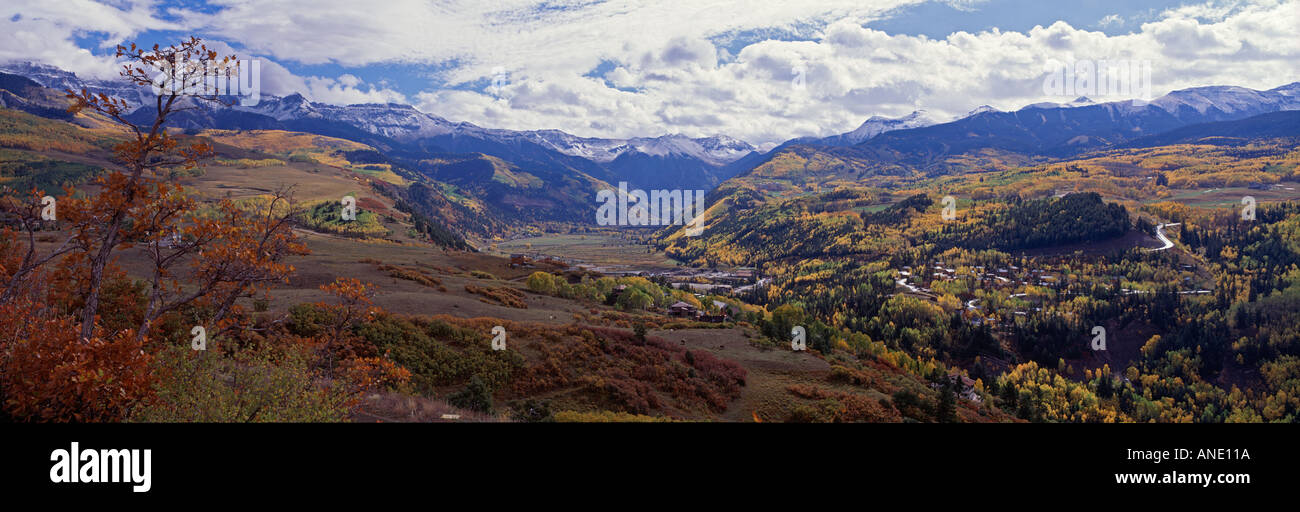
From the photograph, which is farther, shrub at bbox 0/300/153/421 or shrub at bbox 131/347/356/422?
shrub at bbox 131/347/356/422

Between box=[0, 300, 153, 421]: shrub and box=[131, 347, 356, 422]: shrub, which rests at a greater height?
box=[0, 300, 153, 421]: shrub

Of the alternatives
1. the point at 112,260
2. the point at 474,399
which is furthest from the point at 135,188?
the point at 474,399

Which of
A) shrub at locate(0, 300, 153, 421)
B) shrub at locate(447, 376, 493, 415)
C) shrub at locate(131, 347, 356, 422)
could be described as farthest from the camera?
shrub at locate(447, 376, 493, 415)

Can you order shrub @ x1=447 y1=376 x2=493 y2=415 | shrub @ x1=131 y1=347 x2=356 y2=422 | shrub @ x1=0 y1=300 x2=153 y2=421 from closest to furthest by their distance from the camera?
shrub @ x1=0 y1=300 x2=153 y2=421, shrub @ x1=131 y1=347 x2=356 y2=422, shrub @ x1=447 y1=376 x2=493 y2=415

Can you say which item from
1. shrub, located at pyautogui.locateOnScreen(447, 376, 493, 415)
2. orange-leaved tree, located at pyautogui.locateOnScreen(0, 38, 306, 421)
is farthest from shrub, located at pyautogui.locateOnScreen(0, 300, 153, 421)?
shrub, located at pyautogui.locateOnScreen(447, 376, 493, 415)

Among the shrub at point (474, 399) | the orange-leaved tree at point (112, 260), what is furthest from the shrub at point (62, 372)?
the shrub at point (474, 399)

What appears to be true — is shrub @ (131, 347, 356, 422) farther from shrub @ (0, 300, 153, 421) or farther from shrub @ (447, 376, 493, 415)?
shrub @ (447, 376, 493, 415)

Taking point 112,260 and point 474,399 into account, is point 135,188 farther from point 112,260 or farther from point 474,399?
point 474,399

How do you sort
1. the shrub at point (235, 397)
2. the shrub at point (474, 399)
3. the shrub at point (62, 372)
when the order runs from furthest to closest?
the shrub at point (474, 399), the shrub at point (235, 397), the shrub at point (62, 372)

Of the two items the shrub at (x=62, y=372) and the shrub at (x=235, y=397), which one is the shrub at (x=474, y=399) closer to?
the shrub at (x=235, y=397)

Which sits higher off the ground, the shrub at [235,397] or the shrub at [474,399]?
the shrub at [235,397]
